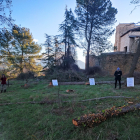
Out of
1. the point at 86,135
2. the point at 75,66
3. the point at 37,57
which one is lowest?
the point at 86,135

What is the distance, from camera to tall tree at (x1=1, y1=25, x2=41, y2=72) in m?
18.2

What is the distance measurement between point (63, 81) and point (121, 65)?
29.5ft

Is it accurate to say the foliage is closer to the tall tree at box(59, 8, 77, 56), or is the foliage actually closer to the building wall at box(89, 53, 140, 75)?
the tall tree at box(59, 8, 77, 56)

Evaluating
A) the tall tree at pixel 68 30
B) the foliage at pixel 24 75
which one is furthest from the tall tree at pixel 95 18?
the foliage at pixel 24 75

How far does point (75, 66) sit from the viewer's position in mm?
16781

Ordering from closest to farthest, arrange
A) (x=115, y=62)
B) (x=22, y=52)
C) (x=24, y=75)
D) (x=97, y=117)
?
(x=97, y=117) < (x=115, y=62) < (x=24, y=75) < (x=22, y=52)

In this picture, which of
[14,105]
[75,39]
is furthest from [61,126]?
[75,39]

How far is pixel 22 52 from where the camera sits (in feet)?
64.2

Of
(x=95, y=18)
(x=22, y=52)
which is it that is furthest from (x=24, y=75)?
(x=95, y=18)

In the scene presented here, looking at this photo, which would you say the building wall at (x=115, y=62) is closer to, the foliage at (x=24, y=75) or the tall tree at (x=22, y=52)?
the foliage at (x=24, y=75)

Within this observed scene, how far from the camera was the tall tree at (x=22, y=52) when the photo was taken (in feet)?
59.8

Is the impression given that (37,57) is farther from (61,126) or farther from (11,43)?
(61,126)

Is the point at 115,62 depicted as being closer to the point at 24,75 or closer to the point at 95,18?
the point at 95,18

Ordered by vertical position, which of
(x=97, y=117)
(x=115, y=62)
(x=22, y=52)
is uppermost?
(x=22, y=52)
